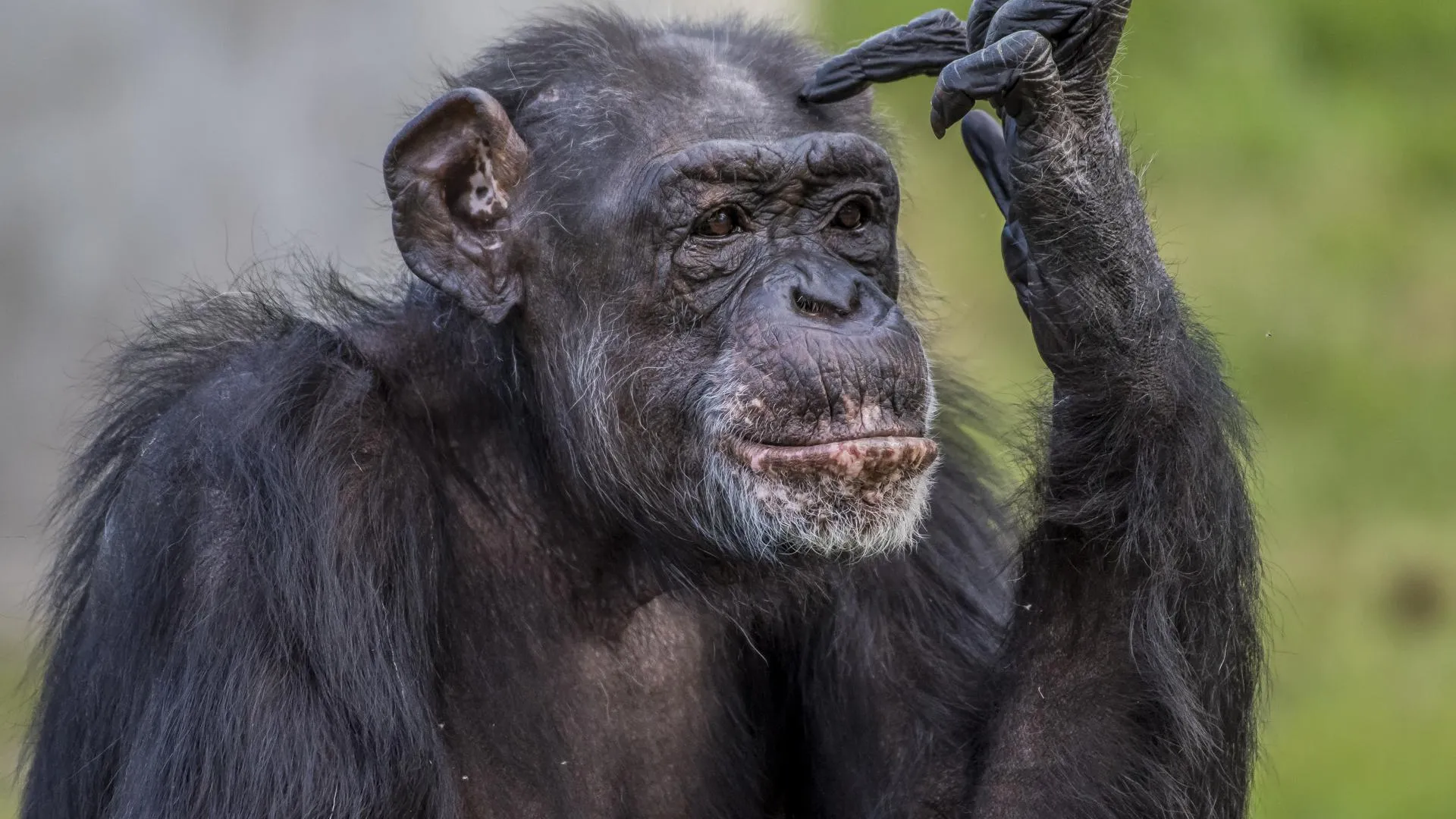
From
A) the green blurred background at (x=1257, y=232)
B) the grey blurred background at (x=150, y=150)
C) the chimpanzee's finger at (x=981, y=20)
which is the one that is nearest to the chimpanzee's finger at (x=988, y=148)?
the chimpanzee's finger at (x=981, y=20)

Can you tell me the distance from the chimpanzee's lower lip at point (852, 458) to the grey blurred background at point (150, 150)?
24.4ft

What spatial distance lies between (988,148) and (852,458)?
1015 millimetres

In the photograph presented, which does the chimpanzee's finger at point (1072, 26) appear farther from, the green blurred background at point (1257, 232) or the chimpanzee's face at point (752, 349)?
the green blurred background at point (1257, 232)

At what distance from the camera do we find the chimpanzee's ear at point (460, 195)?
520 cm

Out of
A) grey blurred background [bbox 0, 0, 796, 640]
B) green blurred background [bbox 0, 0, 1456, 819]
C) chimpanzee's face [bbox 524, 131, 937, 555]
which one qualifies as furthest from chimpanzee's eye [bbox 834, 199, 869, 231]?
grey blurred background [bbox 0, 0, 796, 640]

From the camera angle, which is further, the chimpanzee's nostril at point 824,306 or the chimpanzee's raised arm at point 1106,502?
the chimpanzee's nostril at point 824,306

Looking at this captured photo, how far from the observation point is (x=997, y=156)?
5.00 m

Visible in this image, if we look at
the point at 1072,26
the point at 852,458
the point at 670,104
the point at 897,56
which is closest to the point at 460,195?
the point at 670,104

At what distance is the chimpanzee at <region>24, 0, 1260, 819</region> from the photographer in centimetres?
457

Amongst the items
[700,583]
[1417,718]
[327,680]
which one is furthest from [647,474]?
[1417,718]

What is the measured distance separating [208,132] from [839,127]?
753 cm

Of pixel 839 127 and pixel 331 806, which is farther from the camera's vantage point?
pixel 839 127

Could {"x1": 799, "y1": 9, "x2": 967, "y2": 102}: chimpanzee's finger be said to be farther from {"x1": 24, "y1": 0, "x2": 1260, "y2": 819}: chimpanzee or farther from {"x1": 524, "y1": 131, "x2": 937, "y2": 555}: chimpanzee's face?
{"x1": 524, "y1": 131, "x2": 937, "y2": 555}: chimpanzee's face

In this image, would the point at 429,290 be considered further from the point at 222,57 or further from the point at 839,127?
the point at 222,57
